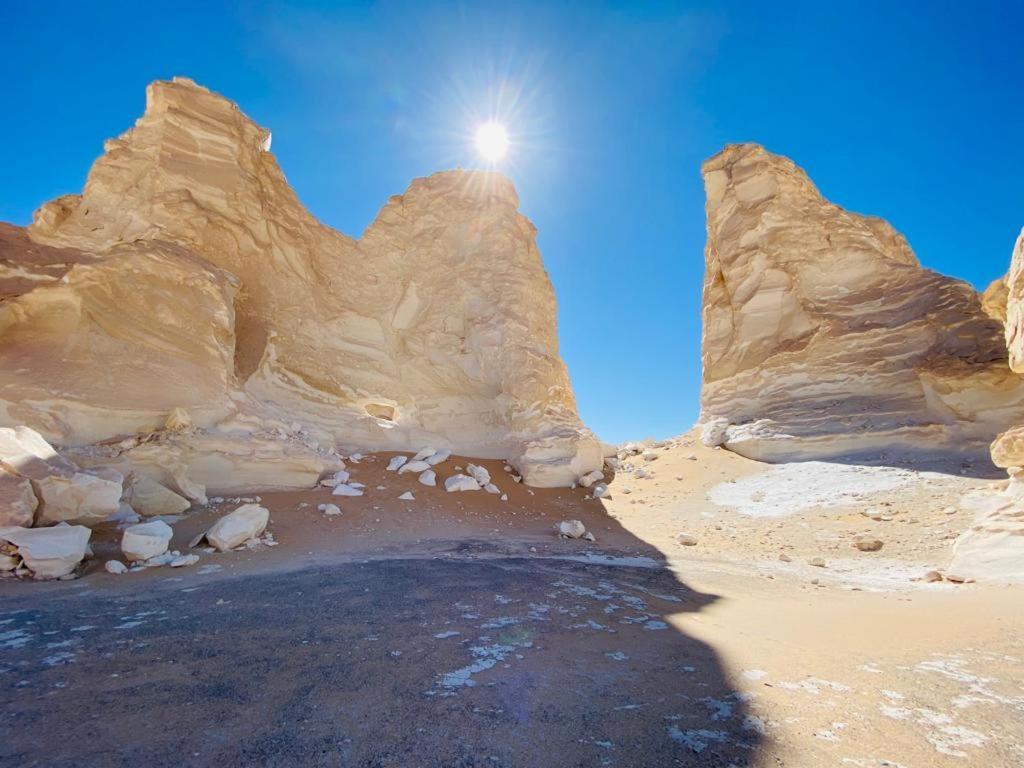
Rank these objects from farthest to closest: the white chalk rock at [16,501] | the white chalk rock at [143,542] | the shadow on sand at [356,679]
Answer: the white chalk rock at [143,542] < the white chalk rock at [16,501] < the shadow on sand at [356,679]

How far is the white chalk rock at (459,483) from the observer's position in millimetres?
11555

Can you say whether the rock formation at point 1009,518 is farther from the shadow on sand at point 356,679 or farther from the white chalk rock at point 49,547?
the white chalk rock at point 49,547

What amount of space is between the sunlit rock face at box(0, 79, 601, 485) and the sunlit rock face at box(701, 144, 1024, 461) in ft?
25.9

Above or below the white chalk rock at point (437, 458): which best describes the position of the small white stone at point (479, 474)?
below

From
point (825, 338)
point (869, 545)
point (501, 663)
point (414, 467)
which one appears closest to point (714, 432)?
point (825, 338)

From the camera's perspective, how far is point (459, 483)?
11672mm

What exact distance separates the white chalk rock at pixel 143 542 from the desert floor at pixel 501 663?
36cm

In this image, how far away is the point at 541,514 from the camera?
11.3m

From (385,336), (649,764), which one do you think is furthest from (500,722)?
(385,336)

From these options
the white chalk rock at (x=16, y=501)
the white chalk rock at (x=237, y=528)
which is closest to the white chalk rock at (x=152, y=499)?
the white chalk rock at (x=237, y=528)

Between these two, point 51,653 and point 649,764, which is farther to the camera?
point 51,653

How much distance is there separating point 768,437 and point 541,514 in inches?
373

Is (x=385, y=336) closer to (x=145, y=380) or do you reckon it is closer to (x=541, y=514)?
(x=145, y=380)

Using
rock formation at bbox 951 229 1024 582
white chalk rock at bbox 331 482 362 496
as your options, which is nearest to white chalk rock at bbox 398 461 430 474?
white chalk rock at bbox 331 482 362 496
